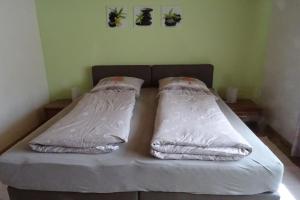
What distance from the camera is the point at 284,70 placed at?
2.87 m

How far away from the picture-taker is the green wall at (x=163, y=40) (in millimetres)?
3248

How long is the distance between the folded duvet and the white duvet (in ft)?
0.94

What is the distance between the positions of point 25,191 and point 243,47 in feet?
10.2

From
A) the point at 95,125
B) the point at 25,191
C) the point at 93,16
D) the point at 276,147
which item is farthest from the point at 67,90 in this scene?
the point at 276,147

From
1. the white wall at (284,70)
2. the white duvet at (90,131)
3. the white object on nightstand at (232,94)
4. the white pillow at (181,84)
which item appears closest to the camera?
the white duvet at (90,131)

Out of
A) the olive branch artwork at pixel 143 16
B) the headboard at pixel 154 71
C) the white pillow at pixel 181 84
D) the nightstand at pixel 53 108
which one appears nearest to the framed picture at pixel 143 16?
the olive branch artwork at pixel 143 16

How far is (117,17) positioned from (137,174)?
7.91 ft

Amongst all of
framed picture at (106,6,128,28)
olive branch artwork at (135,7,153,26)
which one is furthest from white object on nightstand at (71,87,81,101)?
olive branch artwork at (135,7,153,26)

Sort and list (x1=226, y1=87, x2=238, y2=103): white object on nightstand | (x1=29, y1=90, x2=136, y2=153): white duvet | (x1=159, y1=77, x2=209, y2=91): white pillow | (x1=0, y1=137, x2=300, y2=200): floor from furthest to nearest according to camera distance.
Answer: (x1=226, y1=87, x2=238, y2=103): white object on nightstand, (x1=159, y1=77, x2=209, y2=91): white pillow, (x1=0, y1=137, x2=300, y2=200): floor, (x1=29, y1=90, x2=136, y2=153): white duvet

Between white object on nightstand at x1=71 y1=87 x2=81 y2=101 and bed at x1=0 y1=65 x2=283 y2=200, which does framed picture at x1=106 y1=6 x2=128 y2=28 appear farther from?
bed at x1=0 y1=65 x2=283 y2=200

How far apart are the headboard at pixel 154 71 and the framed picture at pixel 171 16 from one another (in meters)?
0.59

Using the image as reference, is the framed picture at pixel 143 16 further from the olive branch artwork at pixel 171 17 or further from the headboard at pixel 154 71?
the headboard at pixel 154 71

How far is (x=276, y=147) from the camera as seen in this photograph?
2.79 m

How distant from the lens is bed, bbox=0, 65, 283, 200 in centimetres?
150
